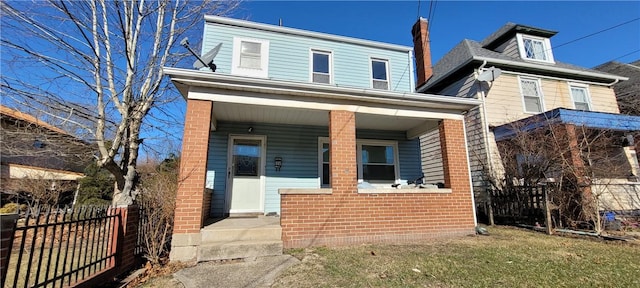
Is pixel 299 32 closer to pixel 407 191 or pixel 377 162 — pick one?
pixel 377 162

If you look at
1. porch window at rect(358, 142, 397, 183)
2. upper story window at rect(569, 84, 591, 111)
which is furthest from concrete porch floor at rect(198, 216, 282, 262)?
upper story window at rect(569, 84, 591, 111)

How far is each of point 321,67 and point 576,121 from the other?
7592 mm

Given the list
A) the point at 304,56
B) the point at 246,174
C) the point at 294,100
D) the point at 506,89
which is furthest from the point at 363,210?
the point at 506,89

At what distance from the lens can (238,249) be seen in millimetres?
4578

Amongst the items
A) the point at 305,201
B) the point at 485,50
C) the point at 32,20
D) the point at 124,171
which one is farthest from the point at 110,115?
the point at 485,50

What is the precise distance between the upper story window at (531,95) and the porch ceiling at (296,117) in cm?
507

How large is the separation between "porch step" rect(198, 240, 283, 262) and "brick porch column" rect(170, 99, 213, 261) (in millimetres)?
226

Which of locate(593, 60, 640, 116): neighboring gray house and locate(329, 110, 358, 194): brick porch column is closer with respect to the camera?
locate(329, 110, 358, 194): brick porch column

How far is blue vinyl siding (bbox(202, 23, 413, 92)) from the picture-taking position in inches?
341

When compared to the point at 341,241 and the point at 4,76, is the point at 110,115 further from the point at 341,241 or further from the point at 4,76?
the point at 341,241

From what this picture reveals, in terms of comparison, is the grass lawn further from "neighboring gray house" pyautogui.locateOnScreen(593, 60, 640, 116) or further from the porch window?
"neighboring gray house" pyautogui.locateOnScreen(593, 60, 640, 116)

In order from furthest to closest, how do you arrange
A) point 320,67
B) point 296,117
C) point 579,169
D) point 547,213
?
point 320,67, point 296,117, point 579,169, point 547,213

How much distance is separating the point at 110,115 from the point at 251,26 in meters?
4.90

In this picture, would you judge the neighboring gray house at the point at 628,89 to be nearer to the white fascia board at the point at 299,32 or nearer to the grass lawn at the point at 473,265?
the white fascia board at the point at 299,32
